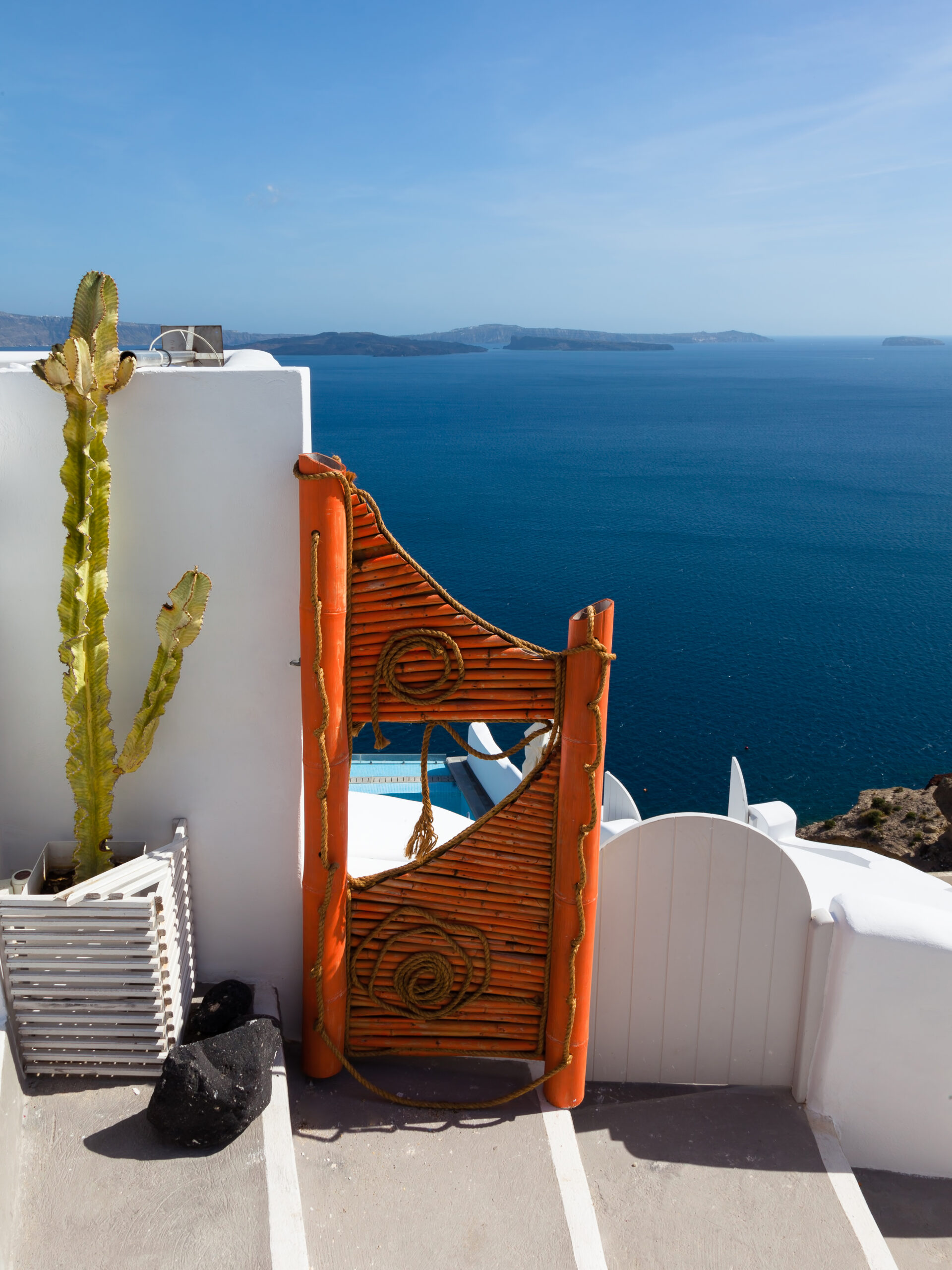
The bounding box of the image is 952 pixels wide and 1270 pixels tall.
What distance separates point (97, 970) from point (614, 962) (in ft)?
7.96

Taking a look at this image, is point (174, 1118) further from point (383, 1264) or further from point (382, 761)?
point (382, 761)

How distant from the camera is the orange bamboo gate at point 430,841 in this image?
13.3ft

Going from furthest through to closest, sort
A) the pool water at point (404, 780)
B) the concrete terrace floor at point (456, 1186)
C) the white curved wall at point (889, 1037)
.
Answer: the pool water at point (404, 780) → the white curved wall at point (889, 1037) → the concrete terrace floor at point (456, 1186)

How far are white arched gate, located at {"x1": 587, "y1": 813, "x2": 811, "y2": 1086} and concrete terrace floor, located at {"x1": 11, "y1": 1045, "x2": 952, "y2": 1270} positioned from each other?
0.66 feet

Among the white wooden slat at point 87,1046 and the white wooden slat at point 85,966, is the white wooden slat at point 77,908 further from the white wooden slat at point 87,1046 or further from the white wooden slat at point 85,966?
the white wooden slat at point 87,1046

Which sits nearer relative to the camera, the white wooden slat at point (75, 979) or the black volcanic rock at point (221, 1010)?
the white wooden slat at point (75, 979)

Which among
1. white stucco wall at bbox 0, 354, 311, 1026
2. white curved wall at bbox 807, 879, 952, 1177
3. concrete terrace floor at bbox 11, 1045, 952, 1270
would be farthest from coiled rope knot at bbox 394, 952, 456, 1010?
white curved wall at bbox 807, 879, 952, 1177

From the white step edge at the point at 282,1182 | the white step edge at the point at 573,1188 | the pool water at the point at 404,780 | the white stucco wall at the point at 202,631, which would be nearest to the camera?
the white step edge at the point at 282,1182

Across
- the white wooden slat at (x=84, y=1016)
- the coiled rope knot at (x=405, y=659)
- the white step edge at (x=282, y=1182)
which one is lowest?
the white step edge at (x=282, y=1182)

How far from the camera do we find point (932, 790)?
27.2 metres

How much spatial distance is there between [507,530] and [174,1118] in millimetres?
51571

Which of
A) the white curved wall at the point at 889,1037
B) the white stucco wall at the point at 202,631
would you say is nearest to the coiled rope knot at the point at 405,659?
the white stucco wall at the point at 202,631

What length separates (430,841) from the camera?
4.64 meters

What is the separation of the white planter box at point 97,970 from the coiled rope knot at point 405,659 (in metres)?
1.21
